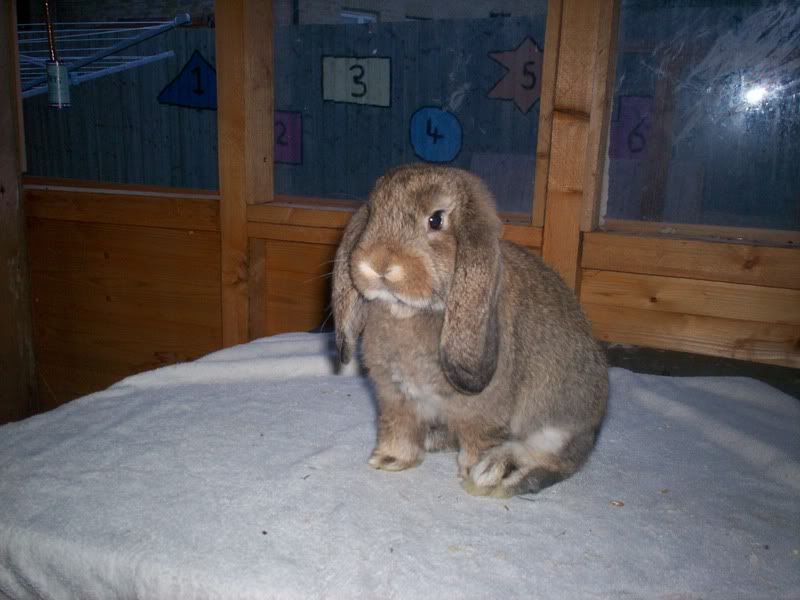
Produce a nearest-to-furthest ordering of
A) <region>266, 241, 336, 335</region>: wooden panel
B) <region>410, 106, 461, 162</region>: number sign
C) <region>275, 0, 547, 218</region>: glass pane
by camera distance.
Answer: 1. <region>266, 241, 336, 335</region>: wooden panel
2. <region>275, 0, 547, 218</region>: glass pane
3. <region>410, 106, 461, 162</region>: number sign

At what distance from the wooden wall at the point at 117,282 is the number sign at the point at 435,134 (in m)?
0.91


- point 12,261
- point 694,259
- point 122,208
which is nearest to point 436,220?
point 694,259

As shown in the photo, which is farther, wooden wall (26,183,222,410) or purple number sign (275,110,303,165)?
purple number sign (275,110,303,165)

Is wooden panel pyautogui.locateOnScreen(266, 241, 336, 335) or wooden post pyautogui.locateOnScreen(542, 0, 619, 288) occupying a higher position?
wooden post pyautogui.locateOnScreen(542, 0, 619, 288)

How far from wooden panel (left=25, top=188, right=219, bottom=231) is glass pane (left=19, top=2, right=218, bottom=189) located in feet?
1.44

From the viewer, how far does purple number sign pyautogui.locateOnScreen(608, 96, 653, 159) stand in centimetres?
230

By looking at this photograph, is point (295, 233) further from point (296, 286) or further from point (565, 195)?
point (565, 195)

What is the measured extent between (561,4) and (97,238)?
7.02 ft

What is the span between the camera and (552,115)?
215 cm

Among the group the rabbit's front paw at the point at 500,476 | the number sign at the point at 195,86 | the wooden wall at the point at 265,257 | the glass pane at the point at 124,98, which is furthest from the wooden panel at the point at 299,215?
the rabbit's front paw at the point at 500,476

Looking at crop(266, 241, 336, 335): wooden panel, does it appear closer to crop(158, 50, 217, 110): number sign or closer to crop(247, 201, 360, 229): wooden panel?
crop(247, 201, 360, 229): wooden panel

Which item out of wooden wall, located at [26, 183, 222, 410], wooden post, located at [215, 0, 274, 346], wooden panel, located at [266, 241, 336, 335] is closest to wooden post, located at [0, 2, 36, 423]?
wooden wall, located at [26, 183, 222, 410]

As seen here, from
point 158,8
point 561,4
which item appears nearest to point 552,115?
point 561,4

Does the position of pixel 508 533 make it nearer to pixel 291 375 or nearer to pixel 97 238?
pixel 291 375
